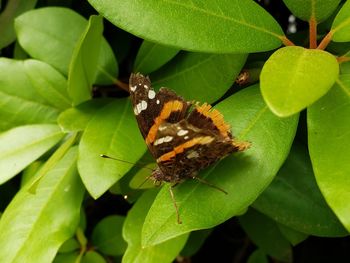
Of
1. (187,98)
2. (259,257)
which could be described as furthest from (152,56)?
(259,257)

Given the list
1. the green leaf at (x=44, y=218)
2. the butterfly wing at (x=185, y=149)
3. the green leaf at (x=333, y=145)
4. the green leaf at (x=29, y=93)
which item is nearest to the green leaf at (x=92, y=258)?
the green leaf at (x=44, y=218)

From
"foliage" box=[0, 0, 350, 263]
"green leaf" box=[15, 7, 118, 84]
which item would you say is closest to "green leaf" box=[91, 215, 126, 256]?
"foliage" box=[0, 0, 350, 263]

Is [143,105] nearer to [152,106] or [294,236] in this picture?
[152,106]

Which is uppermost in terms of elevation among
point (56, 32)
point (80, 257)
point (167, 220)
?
point (56, 32)

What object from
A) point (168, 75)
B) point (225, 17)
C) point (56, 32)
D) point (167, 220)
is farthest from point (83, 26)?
point (167, 220)

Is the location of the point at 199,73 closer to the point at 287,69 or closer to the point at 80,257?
the point at 287,69

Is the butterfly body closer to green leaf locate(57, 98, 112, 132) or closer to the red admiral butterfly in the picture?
the red admiral butterfly

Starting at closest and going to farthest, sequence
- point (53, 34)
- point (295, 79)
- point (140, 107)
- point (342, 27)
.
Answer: point (295, 79) < point (342, 27) < point (140, 107) < point (53, 34)
